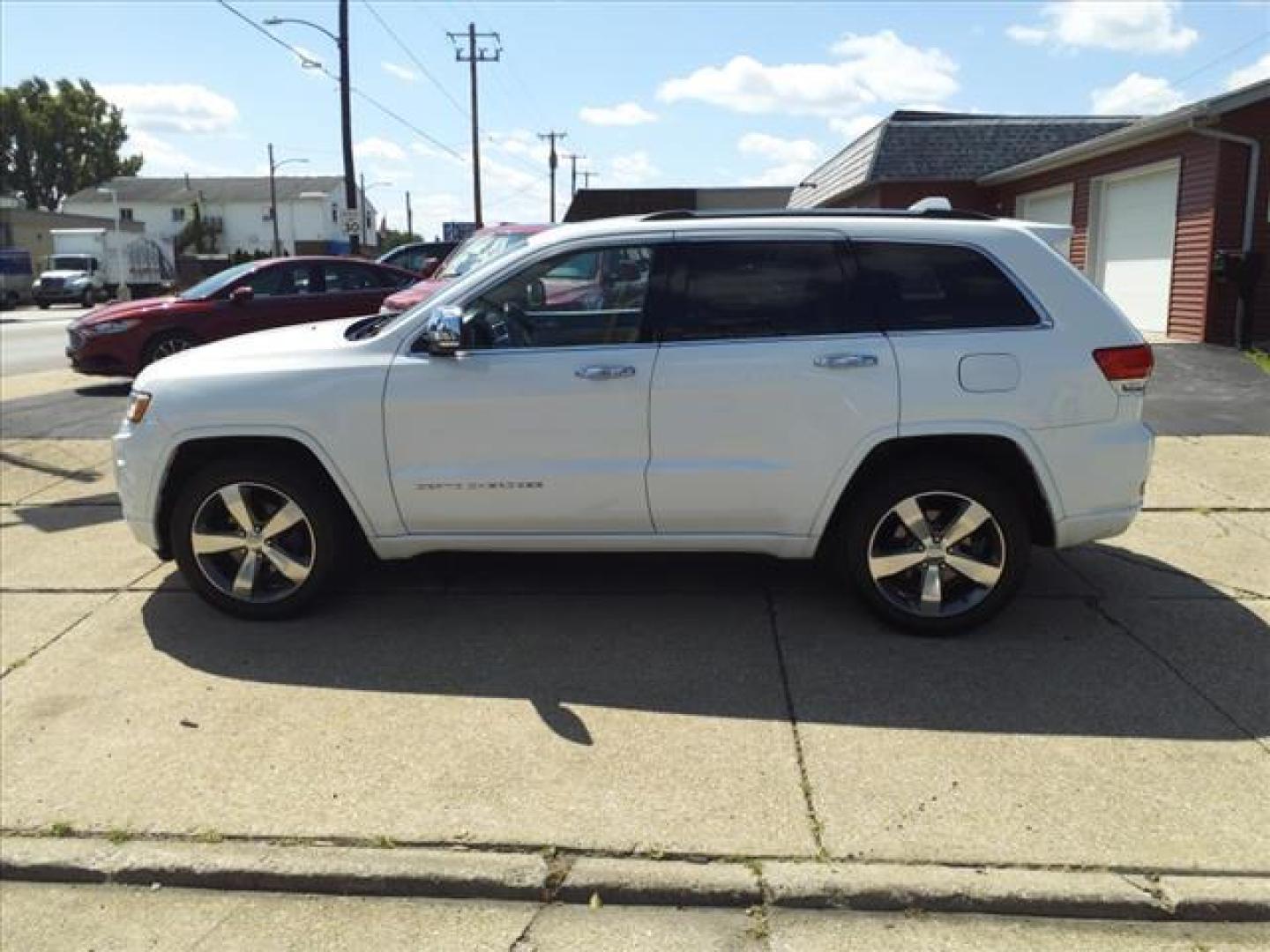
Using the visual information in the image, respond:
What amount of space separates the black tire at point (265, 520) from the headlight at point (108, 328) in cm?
811

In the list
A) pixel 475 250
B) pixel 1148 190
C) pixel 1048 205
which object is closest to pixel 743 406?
pixel 475 250

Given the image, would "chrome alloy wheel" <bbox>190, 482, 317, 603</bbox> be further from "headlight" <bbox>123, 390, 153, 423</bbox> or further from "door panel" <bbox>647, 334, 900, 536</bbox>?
"door panel" <bbox>647, 334, 900, 536</bbox>

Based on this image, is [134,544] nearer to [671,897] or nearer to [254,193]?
[671,897]

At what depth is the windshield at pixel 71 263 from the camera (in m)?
42.4

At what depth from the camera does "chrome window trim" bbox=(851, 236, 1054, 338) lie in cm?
439

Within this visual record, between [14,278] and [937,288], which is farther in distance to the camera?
[14,278]

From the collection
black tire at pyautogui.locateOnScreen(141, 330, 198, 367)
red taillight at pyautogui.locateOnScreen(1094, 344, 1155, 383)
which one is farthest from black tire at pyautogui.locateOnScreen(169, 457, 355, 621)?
black tire at pyautogui.locateOnScreen(141, 330, 198, 367)

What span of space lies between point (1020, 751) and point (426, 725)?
2.16 metres

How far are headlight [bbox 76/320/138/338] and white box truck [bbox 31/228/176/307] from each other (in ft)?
97.0

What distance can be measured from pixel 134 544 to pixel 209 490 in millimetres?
1797

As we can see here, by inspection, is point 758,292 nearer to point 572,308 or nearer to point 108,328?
point 572,308

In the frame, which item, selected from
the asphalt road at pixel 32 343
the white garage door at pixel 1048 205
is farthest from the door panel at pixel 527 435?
the white garage door at pixel 1048 205

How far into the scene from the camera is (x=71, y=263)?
139 feet

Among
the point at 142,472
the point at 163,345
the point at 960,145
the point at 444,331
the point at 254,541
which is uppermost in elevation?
the point at 960,145
